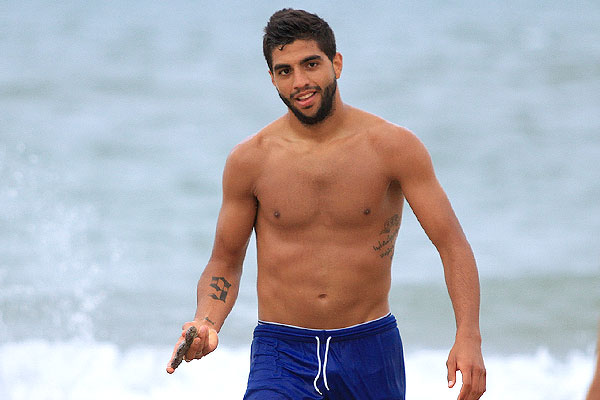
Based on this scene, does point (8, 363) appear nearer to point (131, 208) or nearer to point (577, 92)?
point (131, 208)

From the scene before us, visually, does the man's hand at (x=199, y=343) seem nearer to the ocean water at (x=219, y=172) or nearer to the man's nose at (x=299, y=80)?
the man's nose at (x=299, y=80)

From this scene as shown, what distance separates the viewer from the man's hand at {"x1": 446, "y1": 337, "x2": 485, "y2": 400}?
2.92 metres

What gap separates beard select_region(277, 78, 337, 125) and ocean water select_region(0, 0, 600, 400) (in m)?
3.23

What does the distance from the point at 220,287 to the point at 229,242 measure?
0.45ft

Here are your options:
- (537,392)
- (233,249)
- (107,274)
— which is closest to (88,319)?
(107,274)

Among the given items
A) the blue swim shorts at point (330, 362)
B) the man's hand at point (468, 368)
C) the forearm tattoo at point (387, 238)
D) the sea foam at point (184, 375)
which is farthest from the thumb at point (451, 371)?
the sea foam at point (184, 375)

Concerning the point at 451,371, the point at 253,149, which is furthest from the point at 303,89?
the point at 451,371

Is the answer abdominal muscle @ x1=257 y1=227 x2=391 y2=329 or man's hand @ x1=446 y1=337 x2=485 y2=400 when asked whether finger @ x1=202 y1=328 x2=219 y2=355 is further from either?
man's hand @ x1=446 y1=337 x2=485 y2=400

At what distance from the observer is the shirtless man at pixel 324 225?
3.16 m

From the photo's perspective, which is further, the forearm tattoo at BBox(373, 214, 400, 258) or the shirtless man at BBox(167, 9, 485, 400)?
the forearm tattoo at BBox(373, 214, 400, 258)

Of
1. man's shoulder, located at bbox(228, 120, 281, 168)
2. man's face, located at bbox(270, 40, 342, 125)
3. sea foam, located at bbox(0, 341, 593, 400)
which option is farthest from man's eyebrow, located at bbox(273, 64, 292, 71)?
sea foam, located at bbox(0, 341, 593, 400)

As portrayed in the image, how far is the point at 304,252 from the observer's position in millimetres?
3244

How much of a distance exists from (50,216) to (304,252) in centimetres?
671

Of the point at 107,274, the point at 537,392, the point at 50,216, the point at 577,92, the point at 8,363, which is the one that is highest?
the point at 577,92
